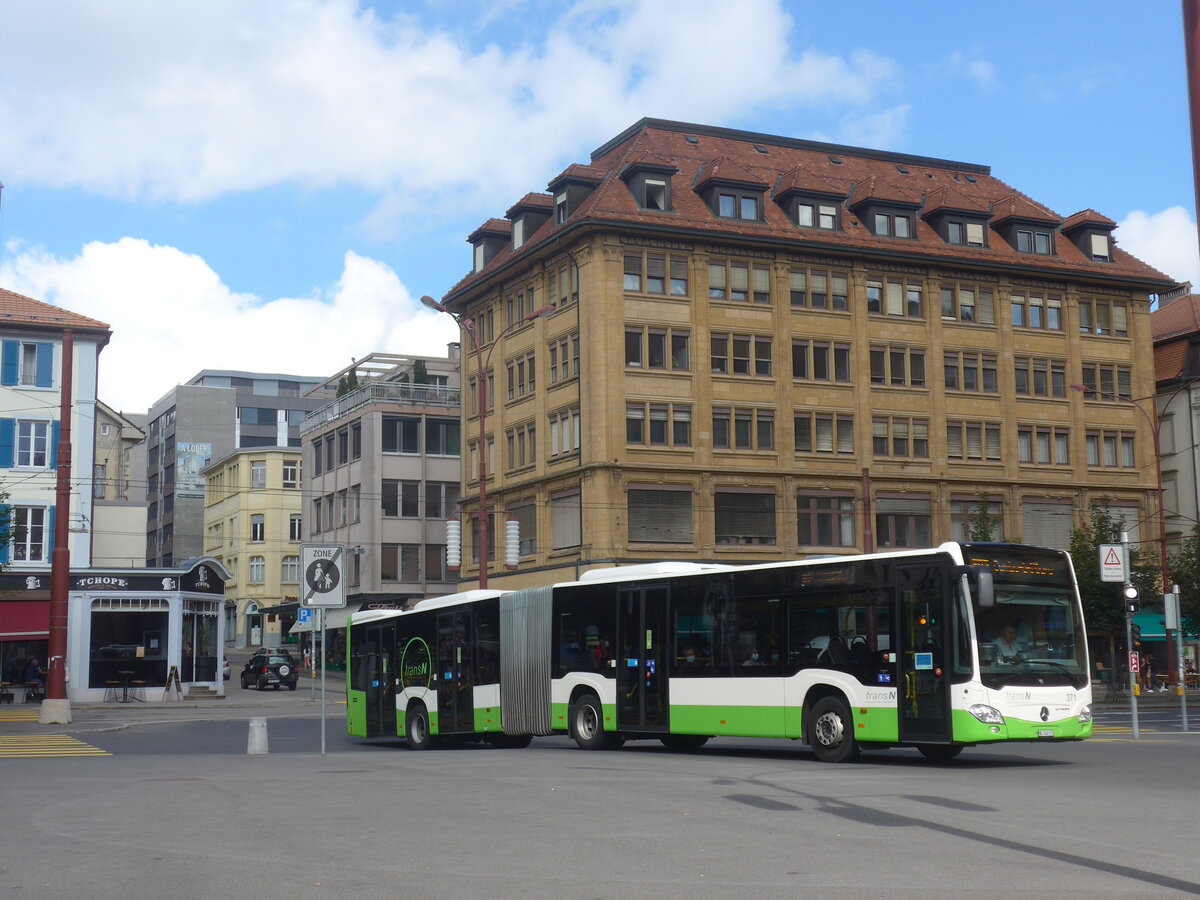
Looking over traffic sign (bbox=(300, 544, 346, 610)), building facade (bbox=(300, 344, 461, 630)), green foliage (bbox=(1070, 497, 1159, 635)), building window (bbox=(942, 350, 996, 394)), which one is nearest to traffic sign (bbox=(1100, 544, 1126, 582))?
traffic sign (bbox=(300, 544, 346, 610))

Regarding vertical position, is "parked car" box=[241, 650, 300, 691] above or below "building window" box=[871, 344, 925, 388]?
below

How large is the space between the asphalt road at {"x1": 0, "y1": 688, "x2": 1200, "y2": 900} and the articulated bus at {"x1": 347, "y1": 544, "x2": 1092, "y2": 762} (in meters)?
0.81

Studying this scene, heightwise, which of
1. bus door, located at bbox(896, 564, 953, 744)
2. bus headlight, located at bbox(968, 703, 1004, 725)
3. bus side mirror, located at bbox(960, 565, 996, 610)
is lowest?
bus headlight, located at bbox(968, 703, 1004, 725)

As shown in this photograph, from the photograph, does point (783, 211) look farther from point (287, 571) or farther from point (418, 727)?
point (287, 571)

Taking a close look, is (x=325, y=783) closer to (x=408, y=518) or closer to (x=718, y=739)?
(x=718, y=739)

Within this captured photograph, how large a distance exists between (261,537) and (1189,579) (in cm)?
6924

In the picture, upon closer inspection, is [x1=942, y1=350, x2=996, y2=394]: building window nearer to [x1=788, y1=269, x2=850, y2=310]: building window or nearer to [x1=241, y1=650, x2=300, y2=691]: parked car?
[x1=788, y1=269, x2=850, y2=310]: building window

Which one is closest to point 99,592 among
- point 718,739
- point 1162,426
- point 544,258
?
point 544,258

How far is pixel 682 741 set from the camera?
25.1 m

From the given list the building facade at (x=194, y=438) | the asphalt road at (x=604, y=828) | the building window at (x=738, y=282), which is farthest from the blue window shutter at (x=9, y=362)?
the building facade at (x=194, y=438)

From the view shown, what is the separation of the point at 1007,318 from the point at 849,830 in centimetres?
5483

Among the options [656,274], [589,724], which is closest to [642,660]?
[589,724]

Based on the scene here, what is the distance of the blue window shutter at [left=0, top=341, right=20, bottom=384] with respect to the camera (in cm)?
5706

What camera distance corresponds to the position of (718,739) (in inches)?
1153
